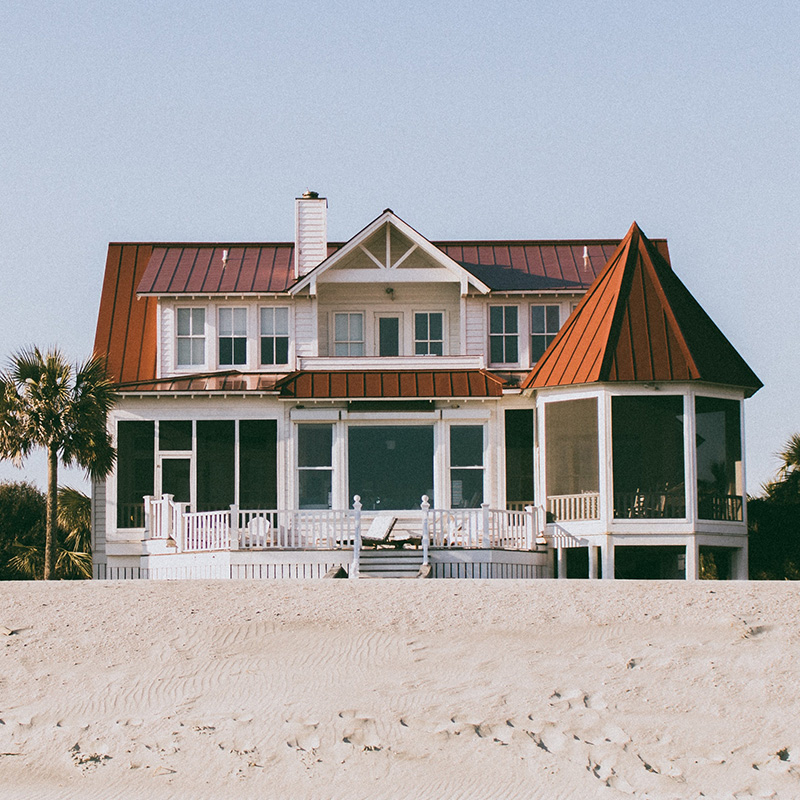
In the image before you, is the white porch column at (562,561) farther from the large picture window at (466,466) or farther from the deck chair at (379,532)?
the deck chair at (379,532)

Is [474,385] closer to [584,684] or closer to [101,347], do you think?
[101,347]

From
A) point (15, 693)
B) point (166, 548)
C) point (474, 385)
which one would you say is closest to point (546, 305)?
point (474, 385)

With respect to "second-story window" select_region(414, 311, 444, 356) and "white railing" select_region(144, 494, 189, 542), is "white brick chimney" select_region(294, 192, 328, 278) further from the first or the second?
"white railing" select_region(144, 494, 189, 542)

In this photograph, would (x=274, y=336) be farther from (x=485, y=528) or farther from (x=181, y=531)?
(x=485, y=528)

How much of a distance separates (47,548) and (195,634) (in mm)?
10540

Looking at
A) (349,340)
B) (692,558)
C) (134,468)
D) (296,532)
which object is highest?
(349,340)

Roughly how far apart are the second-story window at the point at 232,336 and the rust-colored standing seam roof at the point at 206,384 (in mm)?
792

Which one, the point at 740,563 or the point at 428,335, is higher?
the point at 428,335

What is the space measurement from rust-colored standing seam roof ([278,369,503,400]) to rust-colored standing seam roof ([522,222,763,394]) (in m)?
1.34

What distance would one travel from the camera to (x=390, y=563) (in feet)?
86.6

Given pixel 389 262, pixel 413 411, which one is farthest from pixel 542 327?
pixel 413 411

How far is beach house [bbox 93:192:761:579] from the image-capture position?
2666cm

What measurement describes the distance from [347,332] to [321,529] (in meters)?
7.16

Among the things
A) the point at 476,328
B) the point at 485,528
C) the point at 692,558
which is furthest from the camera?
the point at 476,328
